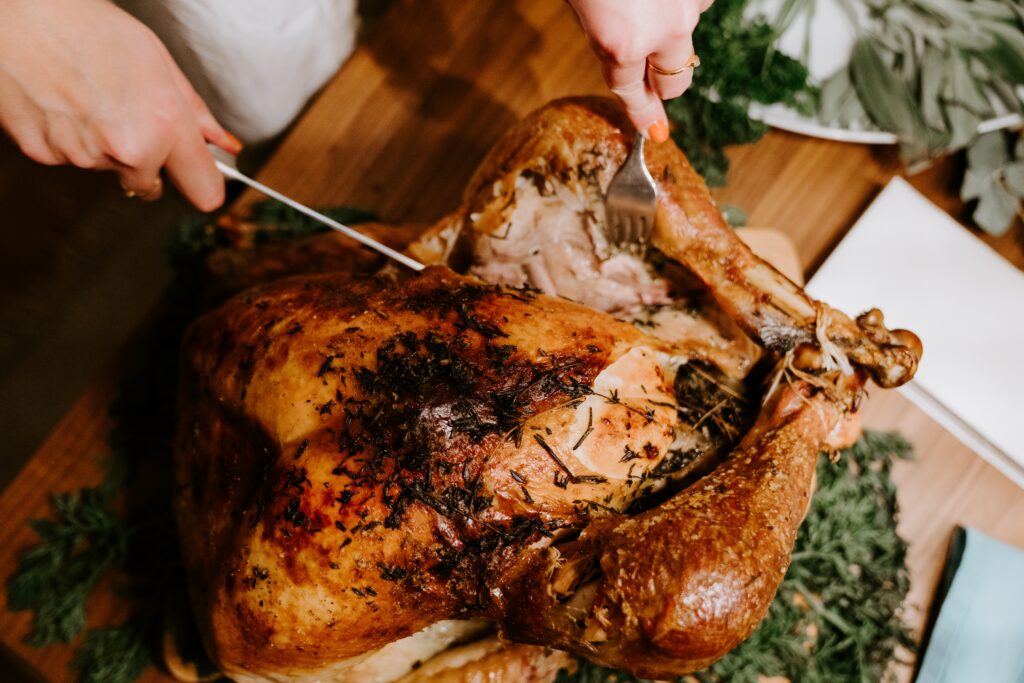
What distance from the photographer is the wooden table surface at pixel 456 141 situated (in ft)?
6.62

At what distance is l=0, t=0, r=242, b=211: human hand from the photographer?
120 cm

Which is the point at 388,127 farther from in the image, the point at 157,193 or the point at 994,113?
the point at 994,113

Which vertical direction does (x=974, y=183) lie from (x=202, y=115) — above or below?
above

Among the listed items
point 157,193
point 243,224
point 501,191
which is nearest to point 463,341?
point 501,191

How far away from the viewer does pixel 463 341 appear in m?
1.30

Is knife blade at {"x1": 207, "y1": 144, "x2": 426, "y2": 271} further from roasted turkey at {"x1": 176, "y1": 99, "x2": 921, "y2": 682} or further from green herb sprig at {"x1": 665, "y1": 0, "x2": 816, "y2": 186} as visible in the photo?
green herb sprig at {"x1": 665, "y1": 0, "x2": 816, "y2": 186}

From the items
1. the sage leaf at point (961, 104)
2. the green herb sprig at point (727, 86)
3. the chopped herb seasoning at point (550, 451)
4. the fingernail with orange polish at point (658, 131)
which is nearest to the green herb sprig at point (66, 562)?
the chopped herb seasoning at point (550, 451)

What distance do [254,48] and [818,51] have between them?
1.40 metres

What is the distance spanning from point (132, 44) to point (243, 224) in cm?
68

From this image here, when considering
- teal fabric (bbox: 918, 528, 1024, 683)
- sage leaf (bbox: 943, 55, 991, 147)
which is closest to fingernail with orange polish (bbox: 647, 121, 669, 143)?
sage leaf (bbox: 943, 55, 991, 147)

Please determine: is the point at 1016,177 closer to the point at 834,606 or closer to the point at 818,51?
the point at 818,51

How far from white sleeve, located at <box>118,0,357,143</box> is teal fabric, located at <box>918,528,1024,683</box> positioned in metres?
2.03

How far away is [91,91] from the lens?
124cm

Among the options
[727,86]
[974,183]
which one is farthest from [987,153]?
[727,86]
